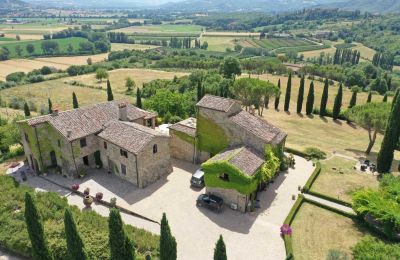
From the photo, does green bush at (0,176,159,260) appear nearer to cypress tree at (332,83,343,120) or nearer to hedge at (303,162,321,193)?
hedge at (303,162,321,193)

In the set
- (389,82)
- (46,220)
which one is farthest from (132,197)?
(389,82)

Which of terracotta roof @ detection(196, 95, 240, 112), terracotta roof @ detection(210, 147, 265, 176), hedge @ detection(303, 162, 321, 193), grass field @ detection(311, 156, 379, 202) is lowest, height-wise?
grass field @ detection(311, 156, 379, 202)

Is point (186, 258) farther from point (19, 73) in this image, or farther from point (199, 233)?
point (19, 73)

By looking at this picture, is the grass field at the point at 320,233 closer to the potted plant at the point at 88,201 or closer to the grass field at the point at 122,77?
the potted plant at the point at 88,201

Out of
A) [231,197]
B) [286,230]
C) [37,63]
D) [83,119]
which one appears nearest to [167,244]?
[231,197]

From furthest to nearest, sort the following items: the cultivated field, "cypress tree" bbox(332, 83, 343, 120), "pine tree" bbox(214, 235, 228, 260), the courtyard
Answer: the cultivated field, "cypress tree" bbox(332, 83, 343, 120), the courtyard, "pine tree" bbox(214, 235, 228, 260)

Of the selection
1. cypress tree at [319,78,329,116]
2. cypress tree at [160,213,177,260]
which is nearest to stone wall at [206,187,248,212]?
cypress tree at [160,213,177,260]

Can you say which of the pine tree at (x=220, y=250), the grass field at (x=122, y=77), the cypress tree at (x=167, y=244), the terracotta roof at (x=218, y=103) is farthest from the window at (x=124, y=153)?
the grass field at (x=122, y=77)
